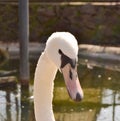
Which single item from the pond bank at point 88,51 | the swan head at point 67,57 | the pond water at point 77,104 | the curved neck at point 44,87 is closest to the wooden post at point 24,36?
the pond water at point 77,104

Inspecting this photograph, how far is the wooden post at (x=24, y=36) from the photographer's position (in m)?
5.58

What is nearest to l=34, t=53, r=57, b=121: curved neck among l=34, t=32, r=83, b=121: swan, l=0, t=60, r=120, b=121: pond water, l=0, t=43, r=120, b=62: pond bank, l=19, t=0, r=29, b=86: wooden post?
l=34, t=32, r=83, b=121: swan

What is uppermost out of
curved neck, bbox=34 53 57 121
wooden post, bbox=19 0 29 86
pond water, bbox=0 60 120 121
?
curved neck, bbox=34 53 57 121

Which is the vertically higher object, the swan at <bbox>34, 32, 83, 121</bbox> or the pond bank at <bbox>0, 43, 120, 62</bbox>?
the swan at <bbox>34, 32, 83, 121</bbox>

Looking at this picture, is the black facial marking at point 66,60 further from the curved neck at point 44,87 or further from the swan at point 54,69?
the curved neck at point 44,87

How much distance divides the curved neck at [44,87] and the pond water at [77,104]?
283 centimetres

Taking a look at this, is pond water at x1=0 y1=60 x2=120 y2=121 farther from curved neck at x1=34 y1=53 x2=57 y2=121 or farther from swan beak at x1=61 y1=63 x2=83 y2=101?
swan beak at x1=61 y1=63 x2=83 y2=101

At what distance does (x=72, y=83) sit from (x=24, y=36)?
367 centimetres

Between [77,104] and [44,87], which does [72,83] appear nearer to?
[44,87]

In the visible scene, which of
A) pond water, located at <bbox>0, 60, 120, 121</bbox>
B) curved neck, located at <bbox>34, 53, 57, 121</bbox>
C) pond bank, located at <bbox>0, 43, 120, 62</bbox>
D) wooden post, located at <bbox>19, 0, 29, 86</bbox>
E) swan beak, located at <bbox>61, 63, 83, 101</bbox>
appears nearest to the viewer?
swan beak, located at <bbox>61, 63, 83, 101</bbox>

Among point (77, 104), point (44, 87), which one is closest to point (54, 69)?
point (44, 87)

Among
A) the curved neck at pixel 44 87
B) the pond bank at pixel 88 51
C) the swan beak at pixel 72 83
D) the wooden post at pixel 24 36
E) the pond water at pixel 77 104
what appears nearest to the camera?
the swan beak at pixel 72 83

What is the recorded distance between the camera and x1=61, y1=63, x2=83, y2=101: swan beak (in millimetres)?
2080

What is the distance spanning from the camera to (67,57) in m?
2.12
